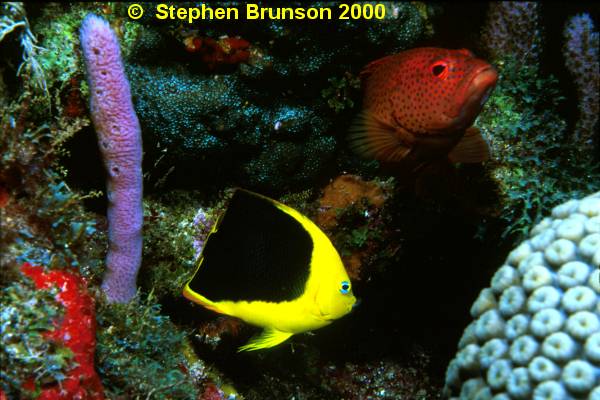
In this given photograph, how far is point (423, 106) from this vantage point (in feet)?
9.12

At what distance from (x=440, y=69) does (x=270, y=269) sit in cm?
156

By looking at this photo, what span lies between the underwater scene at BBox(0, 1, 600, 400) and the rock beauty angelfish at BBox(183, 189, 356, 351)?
13 millimetres

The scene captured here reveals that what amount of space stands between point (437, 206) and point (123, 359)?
2.48 meters

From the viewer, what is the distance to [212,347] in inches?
146

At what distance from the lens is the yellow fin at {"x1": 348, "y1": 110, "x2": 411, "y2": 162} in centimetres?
297

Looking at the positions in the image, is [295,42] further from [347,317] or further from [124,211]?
[347,317]

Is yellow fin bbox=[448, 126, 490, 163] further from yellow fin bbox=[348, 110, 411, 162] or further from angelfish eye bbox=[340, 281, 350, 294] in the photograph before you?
angelfish eye bbox=[340, 281, 350, 294]

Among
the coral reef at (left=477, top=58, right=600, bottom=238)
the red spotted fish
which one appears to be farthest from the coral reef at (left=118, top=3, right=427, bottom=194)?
the coral reef at (left=477, top=58, right=600, bottom=238)

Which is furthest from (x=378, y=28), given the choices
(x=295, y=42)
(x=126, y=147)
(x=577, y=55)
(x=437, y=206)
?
(x=577, y=55)

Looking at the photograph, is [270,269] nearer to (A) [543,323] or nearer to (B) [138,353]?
(B) [138,353]

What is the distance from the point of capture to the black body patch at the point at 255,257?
2.57 m

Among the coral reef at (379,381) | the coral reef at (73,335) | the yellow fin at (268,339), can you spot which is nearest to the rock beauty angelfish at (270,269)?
the yellow fin at (268,339)
